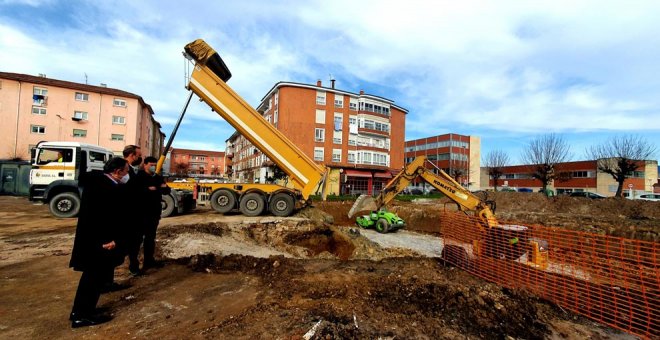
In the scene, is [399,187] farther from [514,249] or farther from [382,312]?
[382,312]

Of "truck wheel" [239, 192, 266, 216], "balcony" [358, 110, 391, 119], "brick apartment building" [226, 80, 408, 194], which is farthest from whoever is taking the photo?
"balcony" [358, 110, 391, 119]

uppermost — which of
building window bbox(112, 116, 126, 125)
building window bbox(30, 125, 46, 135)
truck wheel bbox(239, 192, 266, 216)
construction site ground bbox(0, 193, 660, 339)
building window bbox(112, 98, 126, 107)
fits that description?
building window bbox(112, 98, 126, 107)

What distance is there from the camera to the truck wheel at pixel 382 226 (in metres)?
13.3

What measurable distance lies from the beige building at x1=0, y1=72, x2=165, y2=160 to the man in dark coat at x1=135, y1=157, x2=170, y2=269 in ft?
113

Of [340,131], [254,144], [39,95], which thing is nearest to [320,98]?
[340,131]

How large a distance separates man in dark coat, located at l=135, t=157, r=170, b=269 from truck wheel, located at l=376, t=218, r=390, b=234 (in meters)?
9.61

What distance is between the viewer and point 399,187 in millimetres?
11375

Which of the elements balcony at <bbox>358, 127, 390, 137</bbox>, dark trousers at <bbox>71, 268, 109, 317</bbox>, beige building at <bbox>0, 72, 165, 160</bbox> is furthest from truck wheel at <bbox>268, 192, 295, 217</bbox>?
beige building at <bbox>0, 72, 165, 160</bbox>

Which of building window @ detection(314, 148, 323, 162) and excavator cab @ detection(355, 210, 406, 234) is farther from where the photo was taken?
building window @ detection(314, 148, 323, 162)

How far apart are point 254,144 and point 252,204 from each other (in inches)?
91.7

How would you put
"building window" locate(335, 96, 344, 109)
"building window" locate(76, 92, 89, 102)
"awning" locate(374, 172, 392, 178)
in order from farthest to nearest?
"awning" locate(374, 172, 392, 178) → "building window" locate(335, 96, 344, 109) → "building window" locate(76, 92, 89, 102)

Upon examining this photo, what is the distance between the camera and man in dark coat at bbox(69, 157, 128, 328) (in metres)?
3.21

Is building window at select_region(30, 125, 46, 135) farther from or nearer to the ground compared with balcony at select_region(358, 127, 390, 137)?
nearer to the ground

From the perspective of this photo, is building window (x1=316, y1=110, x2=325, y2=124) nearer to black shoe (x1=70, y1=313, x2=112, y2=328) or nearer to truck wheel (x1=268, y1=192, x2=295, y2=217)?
truck wheel (x1=268, y1=192, x2=295, y2=217)
